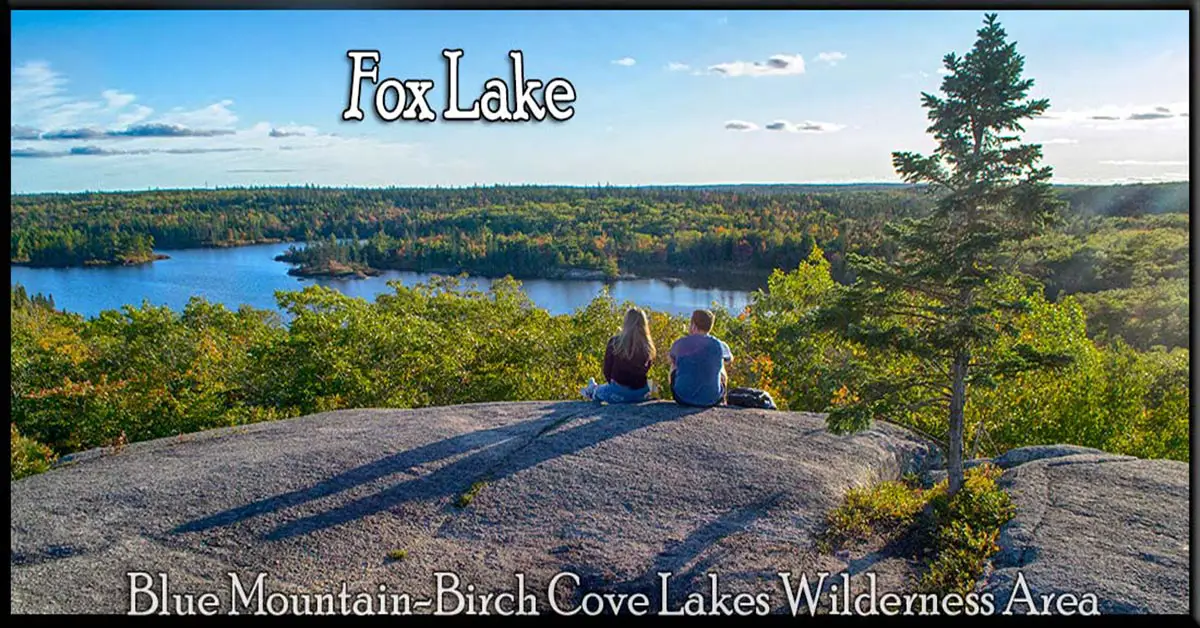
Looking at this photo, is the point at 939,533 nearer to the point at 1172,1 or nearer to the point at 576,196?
the point at 1172,1

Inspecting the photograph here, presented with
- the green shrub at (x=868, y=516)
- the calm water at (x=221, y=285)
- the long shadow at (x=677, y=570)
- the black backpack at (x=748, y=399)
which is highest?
the calm water at (x=221, y=285)

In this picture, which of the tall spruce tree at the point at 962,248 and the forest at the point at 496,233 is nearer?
the tall spruce tree at the point at 962,248

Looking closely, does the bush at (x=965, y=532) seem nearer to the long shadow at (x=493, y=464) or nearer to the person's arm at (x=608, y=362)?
the long shadow at (x=493, y=464)

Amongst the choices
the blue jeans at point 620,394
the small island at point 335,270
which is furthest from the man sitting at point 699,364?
the small island at point 335,270

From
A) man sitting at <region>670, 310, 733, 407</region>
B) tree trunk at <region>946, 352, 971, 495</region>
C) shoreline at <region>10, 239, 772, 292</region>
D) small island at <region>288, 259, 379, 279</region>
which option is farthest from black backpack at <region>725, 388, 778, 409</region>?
small island at <region>288, 259, 379, 279</region>

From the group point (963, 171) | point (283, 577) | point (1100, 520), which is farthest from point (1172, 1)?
point (283, 577)

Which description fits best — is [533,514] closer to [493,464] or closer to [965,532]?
[493,464]

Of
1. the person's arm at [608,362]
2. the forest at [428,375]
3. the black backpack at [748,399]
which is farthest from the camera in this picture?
the forest at [428,375]
